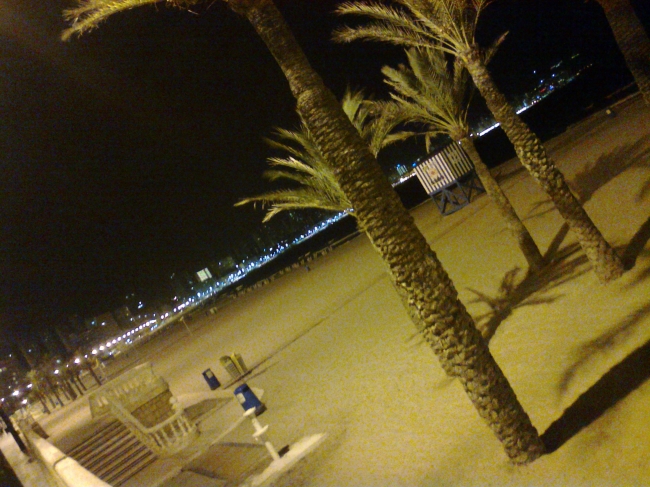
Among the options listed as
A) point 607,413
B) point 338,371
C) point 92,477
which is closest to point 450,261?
point 338,371

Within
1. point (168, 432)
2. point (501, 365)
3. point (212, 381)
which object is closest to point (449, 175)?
point (212, 381)

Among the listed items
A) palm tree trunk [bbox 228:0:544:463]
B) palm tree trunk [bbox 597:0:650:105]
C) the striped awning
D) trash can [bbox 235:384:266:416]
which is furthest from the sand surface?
the striped awning

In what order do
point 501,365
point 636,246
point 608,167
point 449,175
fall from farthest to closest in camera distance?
point 449,175 → point 608,167 → point 636,246 → point 501,365

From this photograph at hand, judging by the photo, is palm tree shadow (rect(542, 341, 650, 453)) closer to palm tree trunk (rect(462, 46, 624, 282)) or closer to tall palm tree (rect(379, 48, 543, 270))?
palm tree trunk (rect(462, 46, 624, 282))

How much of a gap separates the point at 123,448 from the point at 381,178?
37.7 feet

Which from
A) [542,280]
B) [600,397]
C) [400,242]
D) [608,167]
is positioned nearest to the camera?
[400,242]

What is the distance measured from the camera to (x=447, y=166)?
21.5m

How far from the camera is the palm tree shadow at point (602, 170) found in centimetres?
1336

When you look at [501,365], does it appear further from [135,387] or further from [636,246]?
[135,387]

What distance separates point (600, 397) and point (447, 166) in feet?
56.9

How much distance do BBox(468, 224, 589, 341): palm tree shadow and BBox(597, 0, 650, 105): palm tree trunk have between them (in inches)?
158

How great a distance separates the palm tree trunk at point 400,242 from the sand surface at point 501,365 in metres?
0.62

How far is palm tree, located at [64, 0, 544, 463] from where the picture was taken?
4348mm

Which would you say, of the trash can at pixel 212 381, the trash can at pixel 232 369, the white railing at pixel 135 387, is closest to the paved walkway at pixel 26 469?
the white railing at pixel 135 387
